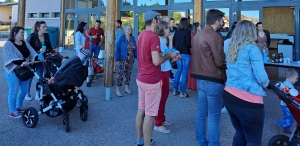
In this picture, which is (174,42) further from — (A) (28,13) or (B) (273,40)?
(A) (28,13)

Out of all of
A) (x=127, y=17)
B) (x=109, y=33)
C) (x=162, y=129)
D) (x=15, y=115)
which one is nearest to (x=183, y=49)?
(x=109, y=33)

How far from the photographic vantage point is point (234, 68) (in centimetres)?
276

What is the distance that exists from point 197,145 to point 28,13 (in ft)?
61.1

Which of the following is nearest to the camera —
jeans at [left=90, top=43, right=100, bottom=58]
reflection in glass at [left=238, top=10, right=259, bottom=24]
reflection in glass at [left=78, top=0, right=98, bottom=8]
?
reflection in glass at [left=238, top=10, right=259, bottom=24]

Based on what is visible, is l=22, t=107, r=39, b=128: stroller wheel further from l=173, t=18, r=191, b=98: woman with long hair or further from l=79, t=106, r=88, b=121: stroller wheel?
l=173, t=18, r=191, b=98: woman with long hair

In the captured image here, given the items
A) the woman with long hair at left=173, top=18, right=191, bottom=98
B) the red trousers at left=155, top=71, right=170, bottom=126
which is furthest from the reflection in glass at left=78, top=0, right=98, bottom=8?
the red trousers at left=155, top=71, right=170, bottom=126

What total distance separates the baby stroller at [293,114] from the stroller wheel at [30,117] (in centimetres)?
353

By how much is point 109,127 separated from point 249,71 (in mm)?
2719

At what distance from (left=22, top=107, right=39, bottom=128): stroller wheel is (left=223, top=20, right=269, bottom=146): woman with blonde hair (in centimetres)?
319

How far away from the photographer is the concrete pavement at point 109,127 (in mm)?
4027

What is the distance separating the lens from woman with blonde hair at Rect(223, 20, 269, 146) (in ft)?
8.61

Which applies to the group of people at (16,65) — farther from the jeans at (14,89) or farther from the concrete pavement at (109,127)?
the concrete pavement at (109,127)

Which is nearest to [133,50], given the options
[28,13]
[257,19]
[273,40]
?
[257,19]

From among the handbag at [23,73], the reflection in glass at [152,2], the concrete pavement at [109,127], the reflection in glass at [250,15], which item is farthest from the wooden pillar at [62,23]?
the handbag at [23,73]
